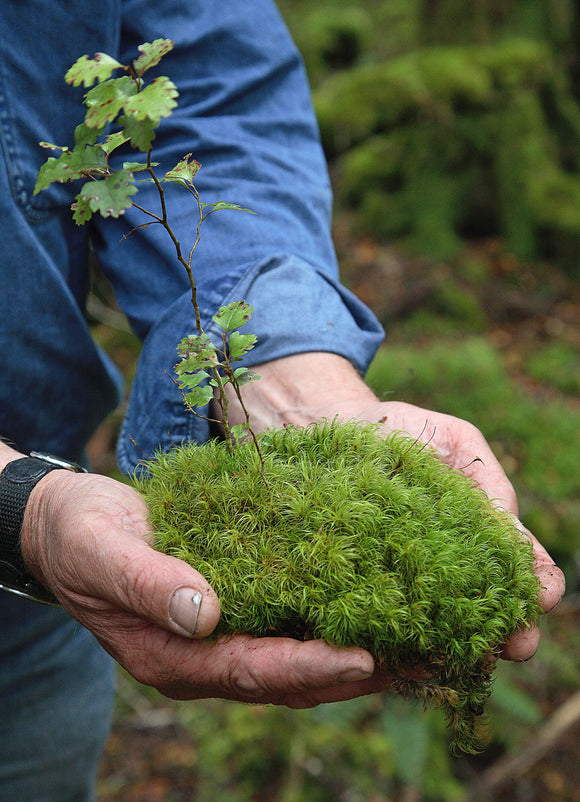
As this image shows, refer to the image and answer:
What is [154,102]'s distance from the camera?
1335mm

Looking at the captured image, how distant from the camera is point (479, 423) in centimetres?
594

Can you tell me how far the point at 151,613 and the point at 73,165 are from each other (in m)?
1.04

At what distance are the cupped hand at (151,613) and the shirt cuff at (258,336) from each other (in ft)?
1.32

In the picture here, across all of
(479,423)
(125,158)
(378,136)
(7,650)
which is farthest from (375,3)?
(7,650)

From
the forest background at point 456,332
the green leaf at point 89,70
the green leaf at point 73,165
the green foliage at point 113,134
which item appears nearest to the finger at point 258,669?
the green foliage at point 113,134

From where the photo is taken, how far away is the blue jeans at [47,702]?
254cm

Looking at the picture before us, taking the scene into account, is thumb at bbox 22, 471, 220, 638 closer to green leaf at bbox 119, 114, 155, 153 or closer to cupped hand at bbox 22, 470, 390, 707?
cupped hand at bbox 22, 470, 390, 707

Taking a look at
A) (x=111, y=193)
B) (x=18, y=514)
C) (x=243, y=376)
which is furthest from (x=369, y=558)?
(x=111, y=193)

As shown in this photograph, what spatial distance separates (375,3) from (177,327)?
1738 centimetres

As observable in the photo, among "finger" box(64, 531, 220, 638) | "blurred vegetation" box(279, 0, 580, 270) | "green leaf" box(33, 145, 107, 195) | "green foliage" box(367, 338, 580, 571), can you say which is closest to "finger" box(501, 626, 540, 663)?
"finger" box(64, 531, 220, 638)

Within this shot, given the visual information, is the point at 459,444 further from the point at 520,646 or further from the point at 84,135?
the point at 84,135

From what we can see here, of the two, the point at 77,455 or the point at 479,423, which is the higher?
the point at 77,455

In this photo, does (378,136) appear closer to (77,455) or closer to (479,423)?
(479,423)

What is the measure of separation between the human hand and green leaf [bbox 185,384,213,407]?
14.5 inches
